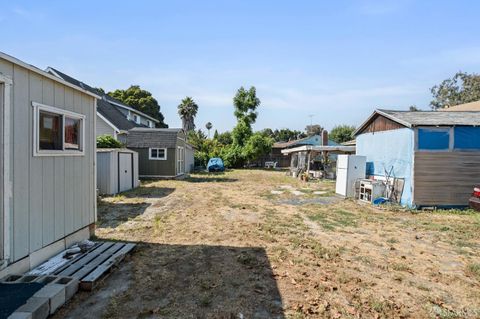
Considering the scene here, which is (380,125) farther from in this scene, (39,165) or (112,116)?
(112,116)

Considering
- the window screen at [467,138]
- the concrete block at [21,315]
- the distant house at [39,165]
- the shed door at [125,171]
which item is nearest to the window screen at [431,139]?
the window screen at [467,138]

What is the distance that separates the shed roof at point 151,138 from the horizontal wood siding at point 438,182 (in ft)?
47.4

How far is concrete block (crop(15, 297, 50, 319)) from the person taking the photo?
2839mm

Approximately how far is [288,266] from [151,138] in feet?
55.3

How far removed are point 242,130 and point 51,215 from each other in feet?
106

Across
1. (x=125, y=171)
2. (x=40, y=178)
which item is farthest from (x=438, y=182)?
(x=125, y=171)

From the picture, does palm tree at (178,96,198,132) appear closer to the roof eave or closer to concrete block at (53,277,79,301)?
the roof eave

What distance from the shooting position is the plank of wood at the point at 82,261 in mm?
4029

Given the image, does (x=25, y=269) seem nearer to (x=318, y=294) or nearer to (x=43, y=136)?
(x=43, y=136)

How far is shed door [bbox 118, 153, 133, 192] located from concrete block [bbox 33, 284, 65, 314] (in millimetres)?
10015

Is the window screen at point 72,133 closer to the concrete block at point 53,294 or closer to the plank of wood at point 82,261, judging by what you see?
the plank of wood at point 82,261

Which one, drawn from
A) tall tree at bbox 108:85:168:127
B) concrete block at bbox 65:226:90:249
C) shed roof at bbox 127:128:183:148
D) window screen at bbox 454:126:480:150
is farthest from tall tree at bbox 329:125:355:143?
concrete block at bbox 65:226:90:249

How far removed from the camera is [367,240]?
630cm

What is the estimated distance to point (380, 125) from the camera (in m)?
12.7
